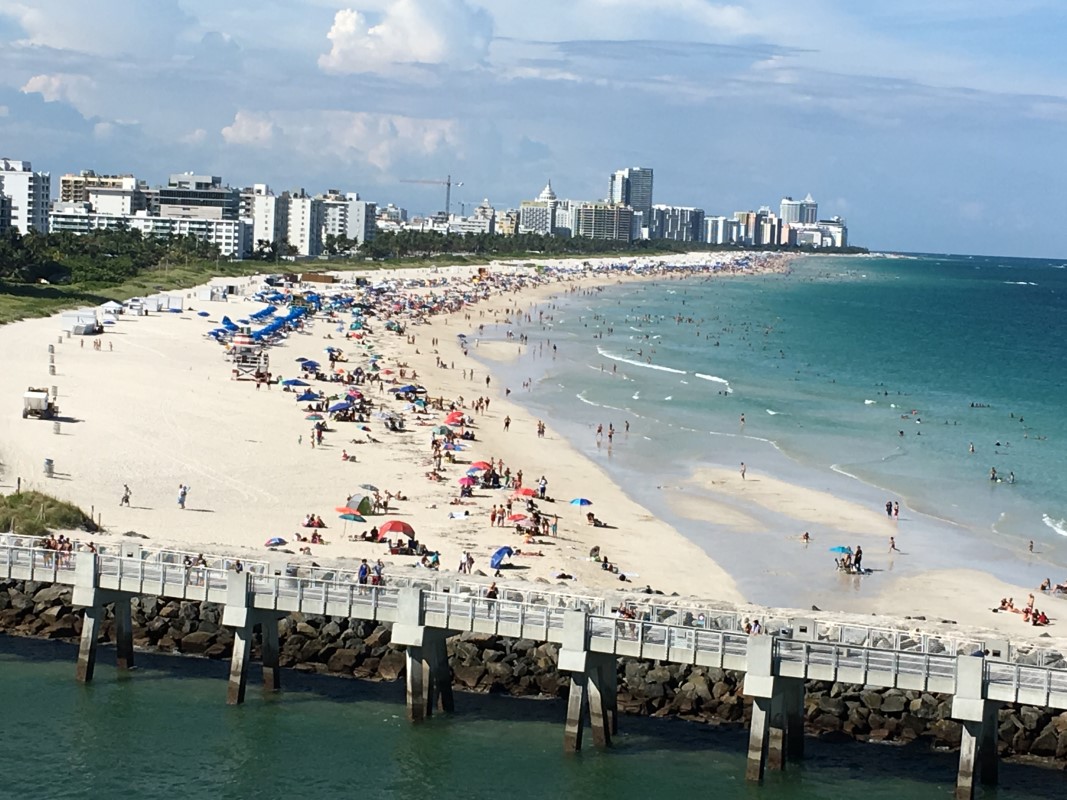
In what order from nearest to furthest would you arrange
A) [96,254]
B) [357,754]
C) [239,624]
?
[357,754] → [239,624] → [96,254]

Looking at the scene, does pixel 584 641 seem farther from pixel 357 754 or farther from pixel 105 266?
pixel 105 266

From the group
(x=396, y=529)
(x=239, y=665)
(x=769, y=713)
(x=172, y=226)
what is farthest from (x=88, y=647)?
(x=172, y=226)

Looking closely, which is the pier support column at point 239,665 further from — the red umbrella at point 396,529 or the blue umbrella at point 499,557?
the red umbrella at point 396,529

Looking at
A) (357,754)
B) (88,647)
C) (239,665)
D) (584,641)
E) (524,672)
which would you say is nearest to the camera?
(584,641)

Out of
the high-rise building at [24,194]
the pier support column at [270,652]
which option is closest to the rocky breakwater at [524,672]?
the pier support column at [270,652]

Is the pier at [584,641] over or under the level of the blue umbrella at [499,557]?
over

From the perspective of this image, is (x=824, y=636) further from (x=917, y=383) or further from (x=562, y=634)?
(x=917, y=383)

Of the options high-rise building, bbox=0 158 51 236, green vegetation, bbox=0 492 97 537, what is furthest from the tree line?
green vegetation, bbox=0 492 97 537
